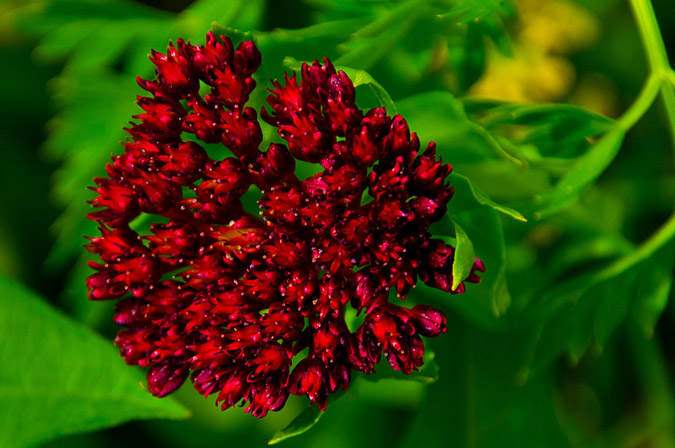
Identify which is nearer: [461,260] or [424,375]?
[461,260]

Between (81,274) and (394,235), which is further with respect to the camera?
(81,274)

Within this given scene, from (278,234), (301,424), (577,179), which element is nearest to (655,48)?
(577,179)

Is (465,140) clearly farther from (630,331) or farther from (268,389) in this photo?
(630,331)

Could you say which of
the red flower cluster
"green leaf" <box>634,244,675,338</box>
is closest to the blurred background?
"green leaf" <box>634,244,675,338</box>

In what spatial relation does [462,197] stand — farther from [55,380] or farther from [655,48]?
[55,380]

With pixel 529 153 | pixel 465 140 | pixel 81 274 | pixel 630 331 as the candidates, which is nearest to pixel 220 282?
pixel 465 140

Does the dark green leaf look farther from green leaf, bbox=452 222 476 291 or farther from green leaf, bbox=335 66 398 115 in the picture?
green leaf, bbox=335 66 398 115
